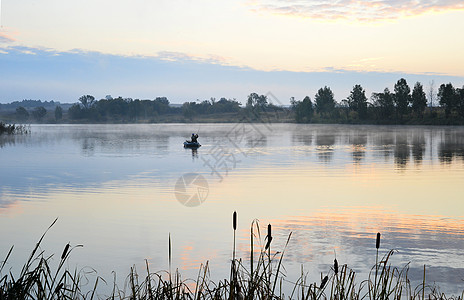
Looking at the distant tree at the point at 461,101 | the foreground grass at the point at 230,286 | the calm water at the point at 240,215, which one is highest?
the distant tree at the point at 461,101

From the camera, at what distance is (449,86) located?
111 m

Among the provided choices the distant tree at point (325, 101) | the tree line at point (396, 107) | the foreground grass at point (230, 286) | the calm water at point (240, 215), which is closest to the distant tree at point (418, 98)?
the tree line at point (396, 107)

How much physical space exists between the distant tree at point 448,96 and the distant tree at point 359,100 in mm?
25958

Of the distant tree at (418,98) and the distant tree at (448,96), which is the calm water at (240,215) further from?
the distant tree at (418,98)

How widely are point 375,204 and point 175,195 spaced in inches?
230

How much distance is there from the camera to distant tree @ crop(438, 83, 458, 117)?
110 m

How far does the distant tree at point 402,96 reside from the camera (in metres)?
120

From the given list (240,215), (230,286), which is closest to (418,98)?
(240,215)

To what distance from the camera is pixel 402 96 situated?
4744 inches

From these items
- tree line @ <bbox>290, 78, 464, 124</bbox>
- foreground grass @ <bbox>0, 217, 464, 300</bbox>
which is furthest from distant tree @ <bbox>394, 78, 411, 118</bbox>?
foreground grass @ <bbox>0, 217, 464, 300</bbox>

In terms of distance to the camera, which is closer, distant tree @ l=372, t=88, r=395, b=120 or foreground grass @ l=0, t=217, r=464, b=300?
foreground grass @ l=0, t=217, r=464, b=300

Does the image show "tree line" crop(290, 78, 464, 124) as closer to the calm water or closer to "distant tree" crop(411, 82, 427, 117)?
"distant tree" crop(411, 82, 427, 117)

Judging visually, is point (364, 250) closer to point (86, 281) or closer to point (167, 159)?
point (86, 281)

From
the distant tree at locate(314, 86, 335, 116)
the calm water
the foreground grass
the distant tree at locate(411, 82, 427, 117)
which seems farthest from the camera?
the distant tree at locate(314, 86, 335, 116)
